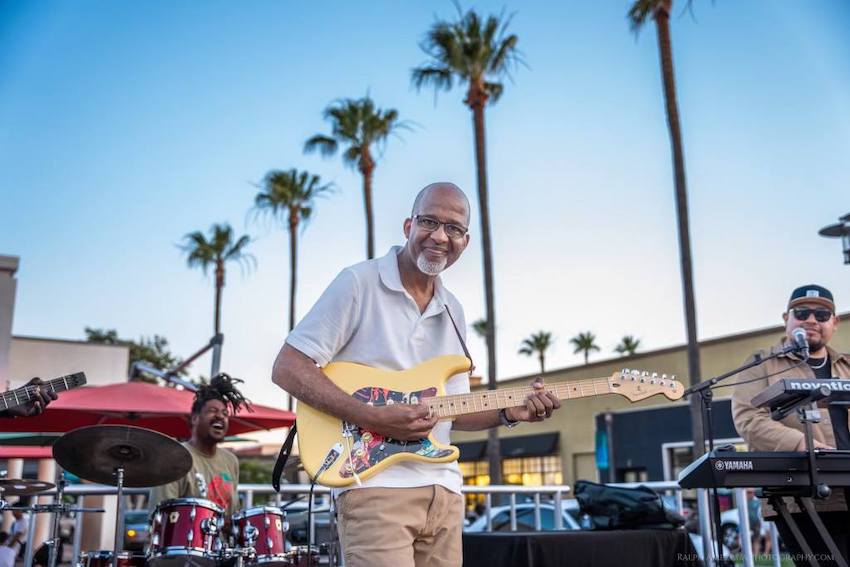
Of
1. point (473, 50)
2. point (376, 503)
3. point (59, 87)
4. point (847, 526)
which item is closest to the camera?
point (376, 503)

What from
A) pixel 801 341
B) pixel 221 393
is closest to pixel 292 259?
pixel 221 393

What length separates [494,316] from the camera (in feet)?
70.3

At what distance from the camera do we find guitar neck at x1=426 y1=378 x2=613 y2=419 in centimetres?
313

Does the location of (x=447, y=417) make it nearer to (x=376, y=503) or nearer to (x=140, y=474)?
(x=376, y=503)

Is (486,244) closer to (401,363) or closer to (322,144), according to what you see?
(322,144)

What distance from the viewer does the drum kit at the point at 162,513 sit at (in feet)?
18.2

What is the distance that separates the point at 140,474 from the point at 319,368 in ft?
11.6

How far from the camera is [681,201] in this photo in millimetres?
17969

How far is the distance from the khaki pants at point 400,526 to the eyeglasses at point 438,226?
1063 millimetres

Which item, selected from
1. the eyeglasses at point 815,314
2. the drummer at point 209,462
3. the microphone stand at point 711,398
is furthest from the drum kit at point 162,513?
the eyeglasses at point 815,314

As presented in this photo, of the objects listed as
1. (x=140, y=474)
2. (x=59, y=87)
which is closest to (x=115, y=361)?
(x=59, y=87)

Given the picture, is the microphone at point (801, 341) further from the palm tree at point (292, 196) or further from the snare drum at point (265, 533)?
Result: the palm tree at point (292, 196)

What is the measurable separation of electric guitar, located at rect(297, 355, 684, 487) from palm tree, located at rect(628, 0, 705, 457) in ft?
49.8

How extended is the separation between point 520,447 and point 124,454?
1417 inches
